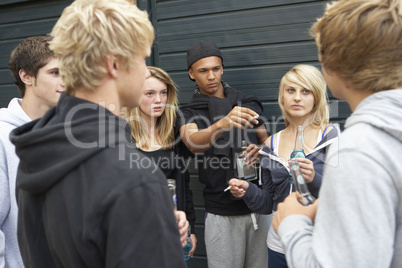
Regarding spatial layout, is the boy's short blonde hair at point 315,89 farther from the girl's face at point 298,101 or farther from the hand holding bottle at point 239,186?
the hand holding bottle at point 239,186

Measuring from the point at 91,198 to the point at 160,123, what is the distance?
2191 millimetres

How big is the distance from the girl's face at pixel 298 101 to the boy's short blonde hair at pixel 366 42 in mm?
1623

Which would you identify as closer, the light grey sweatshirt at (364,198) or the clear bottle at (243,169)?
the light grey sweatshirt at (364,198)

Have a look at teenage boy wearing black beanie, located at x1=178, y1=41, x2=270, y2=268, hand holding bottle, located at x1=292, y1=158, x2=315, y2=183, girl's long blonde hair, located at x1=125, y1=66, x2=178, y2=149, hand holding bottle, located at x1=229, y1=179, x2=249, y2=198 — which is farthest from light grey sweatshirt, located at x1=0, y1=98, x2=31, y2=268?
hand holding bottle, located at x1=292, y1=158, x2=315, y2=183

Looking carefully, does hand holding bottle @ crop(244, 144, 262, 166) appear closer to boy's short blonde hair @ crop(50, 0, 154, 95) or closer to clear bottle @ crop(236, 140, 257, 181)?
clear bottle @ crop(236, 140, 257, 181)

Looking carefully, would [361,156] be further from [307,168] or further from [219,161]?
[219,161]

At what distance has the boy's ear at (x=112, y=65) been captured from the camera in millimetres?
1278

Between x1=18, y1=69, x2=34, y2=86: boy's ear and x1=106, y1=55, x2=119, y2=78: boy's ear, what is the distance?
5.07 feet

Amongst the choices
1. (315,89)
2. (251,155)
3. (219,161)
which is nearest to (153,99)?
(219,161)

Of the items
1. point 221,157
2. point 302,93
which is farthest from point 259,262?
point 302,93

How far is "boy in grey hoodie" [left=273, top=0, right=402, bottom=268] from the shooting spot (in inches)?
43.2

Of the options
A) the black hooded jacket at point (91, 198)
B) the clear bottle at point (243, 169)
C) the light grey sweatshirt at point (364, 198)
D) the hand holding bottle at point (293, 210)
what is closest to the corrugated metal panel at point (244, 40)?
the clear bottle at point (243, 169)

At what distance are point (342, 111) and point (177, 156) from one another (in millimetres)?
1704

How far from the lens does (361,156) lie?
1.13m
